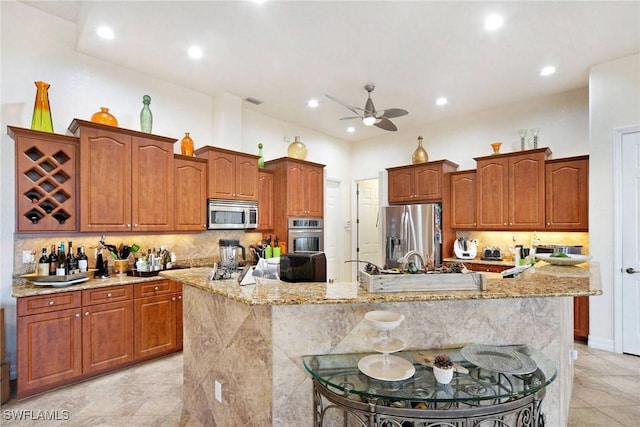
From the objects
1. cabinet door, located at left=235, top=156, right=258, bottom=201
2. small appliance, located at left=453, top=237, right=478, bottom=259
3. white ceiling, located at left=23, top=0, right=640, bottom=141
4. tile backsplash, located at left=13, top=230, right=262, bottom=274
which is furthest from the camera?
small appliance, located at left=453, top=237, right=478, bottom=259

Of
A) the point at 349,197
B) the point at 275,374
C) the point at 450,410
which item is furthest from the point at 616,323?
the point at 349,197

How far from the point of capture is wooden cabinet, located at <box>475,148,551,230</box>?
4273 millimetres

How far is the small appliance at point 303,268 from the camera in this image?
7.15 ft

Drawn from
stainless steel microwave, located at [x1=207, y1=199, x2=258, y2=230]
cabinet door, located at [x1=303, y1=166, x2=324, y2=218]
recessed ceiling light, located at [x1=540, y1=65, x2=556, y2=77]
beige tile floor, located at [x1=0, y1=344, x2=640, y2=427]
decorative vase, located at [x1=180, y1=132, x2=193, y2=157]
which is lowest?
beige tile floor, located at [x1=0, y1=344, x2=640, y2=427]

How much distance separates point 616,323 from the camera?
3.60 m

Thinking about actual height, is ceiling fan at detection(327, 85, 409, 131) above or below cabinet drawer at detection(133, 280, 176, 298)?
above

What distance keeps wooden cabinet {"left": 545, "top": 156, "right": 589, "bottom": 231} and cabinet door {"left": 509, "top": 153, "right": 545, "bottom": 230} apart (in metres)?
0.08

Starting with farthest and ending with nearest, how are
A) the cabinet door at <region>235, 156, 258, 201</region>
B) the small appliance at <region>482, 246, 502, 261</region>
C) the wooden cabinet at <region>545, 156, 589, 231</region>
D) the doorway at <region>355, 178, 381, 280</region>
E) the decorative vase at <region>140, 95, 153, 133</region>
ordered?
the doorway at <region>355, 178, 381, 280</region>
the small appliance at <region>482, 246, 502, 261</region>
the cabinet door at <region>235, 156, 258, 201</region>
the wooden cabinet at <region>545, 156, 589, 231</region>
the decorative vase at <region>140, 95, 153, 133</region>

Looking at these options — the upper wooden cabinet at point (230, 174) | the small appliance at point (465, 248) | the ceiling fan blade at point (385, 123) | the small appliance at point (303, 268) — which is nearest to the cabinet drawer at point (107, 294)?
the upper wooden cabinet at point (230, 174)

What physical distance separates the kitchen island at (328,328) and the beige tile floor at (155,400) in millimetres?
787

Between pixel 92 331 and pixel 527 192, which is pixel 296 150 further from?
pixel 92 331

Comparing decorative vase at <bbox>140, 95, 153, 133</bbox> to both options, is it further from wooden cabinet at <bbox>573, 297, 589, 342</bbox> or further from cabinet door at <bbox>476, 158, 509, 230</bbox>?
wooden cabinet at <bbox>573, 297, 589, 342</bbox>

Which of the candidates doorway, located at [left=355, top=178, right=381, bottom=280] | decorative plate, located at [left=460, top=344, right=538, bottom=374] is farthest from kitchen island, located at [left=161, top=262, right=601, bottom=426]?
doorway, located at [left=355, top=178, right=381, bottom=280]

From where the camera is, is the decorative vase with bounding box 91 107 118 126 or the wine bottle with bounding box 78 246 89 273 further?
the decorative vase with bounding box 91 107 118 126
